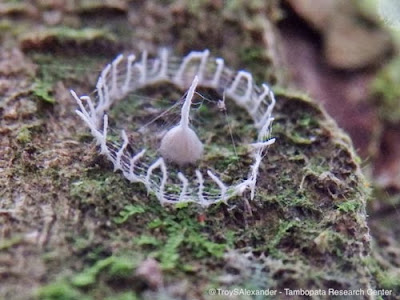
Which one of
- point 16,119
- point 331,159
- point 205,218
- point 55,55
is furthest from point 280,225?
point 55,55

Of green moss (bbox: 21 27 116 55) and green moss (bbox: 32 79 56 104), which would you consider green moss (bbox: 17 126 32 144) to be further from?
green moss (bbox: 21 27 116 55)

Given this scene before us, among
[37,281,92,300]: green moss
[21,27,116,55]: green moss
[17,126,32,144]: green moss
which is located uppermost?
[21,27,116,55]: green moss

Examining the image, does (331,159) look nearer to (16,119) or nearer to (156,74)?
(156,74)

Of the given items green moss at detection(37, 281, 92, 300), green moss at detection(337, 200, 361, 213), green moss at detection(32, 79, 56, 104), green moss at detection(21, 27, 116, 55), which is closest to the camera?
green moss at detection(37, 281, 92, 300)

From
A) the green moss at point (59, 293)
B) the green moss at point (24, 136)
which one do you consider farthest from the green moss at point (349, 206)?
the green moss at point (24, 136)

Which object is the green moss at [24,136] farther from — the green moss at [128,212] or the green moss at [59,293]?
the green moss at [59,293]

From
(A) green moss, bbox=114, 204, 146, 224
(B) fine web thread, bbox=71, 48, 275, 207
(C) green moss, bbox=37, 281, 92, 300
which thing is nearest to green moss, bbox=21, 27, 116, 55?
(B) fine web thread, bbox=71, 48, 275, 207
